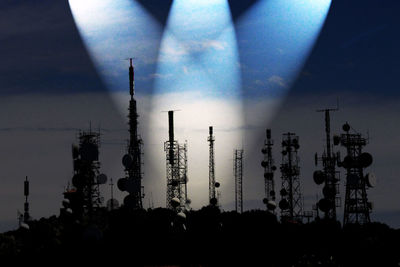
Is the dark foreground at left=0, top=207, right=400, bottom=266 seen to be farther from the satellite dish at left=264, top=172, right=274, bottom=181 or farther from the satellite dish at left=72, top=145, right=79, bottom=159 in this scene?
the satellite dish at left=264, top=172, right=274, bottom=181

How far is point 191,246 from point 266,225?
11.7 metres

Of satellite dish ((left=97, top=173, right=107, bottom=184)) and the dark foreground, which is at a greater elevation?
satellite dish ((left=97, top=173, right=107, bottom=184))

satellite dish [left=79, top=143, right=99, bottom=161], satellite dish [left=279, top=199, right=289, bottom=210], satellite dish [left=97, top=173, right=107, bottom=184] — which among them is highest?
satellite dish [left=79, top=143, right=99, bottom=161]

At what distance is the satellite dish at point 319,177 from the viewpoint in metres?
114

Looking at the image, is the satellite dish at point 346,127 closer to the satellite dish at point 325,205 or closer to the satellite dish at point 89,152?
the satellite dish at point 325,205

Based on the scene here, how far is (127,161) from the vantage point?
10506cm

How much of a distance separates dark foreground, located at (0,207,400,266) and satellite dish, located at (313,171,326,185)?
15478mm

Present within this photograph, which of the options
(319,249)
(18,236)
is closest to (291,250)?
(319,249)

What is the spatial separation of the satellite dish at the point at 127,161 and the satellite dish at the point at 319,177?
98.9 ft

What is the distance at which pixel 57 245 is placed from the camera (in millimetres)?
78438

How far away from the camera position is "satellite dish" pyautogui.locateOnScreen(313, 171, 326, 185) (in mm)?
114125

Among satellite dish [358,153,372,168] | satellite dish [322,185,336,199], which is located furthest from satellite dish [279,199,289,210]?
satellite dish [358,153,372,168]

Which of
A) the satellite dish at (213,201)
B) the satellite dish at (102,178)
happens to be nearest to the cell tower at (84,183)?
the satellite dish at (102,178)

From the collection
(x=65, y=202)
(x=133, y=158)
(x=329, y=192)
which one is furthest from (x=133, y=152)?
(x=329, y=192)
